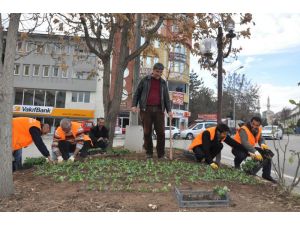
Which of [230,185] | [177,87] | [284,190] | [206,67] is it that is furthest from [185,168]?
[177,87]

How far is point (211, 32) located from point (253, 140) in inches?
162

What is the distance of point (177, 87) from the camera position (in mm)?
55094

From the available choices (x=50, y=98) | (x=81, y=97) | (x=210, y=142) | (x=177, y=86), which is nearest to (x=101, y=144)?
(x=210, y=142)

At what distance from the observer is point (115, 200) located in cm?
436

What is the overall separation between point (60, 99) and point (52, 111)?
1.94m

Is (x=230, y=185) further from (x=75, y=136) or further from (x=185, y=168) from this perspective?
(x=75, y=136)

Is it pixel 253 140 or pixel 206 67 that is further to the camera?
pixel 206 67

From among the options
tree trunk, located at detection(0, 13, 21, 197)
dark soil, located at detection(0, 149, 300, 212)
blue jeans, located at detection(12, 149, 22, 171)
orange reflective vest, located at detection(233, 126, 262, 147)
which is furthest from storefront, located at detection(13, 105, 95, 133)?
tree trunk, located at detection(0, 13, 21, 197)

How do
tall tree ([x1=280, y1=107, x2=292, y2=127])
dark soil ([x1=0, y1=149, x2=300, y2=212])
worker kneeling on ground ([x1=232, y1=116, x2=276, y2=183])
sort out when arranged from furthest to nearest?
1. worker kneeling on ground ([x1=232, y1=116, x2=276, y2=183])
2. tall tree ([x1=280, y1=107, x2=292, y2=127])
3. dark soil ([x1=0, y1=149, x2=300, y2=212])

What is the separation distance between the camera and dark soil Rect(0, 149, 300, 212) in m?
4.11

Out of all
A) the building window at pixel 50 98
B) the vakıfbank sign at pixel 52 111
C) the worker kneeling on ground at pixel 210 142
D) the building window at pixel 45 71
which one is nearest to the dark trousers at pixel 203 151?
the worker kneeling on ground at pixel 210 142

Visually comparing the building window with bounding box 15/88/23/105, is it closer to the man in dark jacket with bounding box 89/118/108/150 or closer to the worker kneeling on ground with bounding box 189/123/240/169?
the man in dark jacket with bounding box 89/118/108/150

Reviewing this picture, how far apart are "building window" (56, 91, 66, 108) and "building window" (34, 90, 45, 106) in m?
2.00

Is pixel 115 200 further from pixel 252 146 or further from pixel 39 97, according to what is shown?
pixel 39 97
